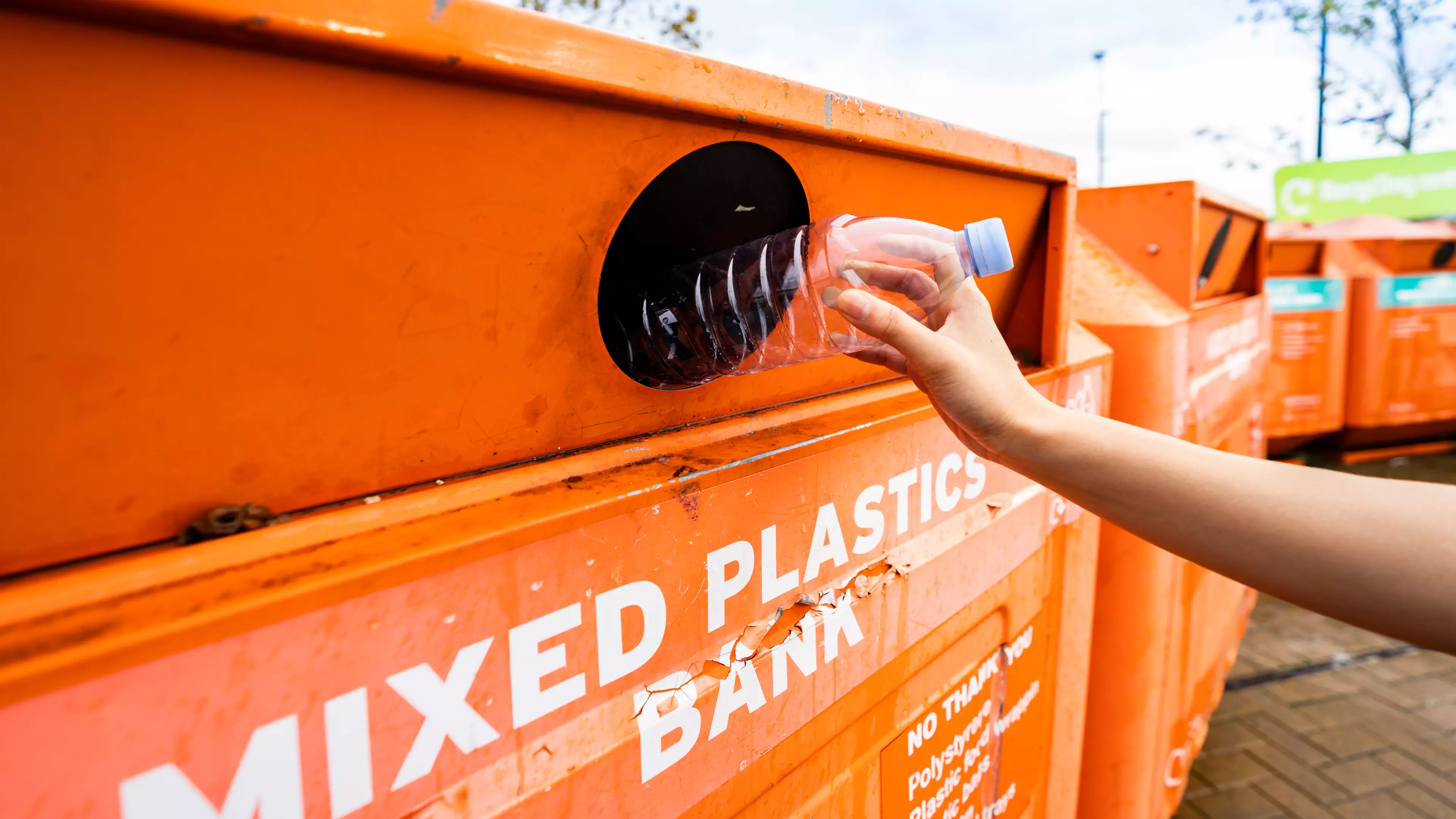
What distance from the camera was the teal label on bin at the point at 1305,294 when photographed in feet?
19.1

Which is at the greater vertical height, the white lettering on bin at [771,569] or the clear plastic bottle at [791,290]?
the clear plastic bottle at [791,290]

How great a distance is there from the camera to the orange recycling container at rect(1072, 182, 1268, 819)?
1906 millimetres

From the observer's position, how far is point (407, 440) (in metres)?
0.69

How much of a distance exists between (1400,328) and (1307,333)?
89cm

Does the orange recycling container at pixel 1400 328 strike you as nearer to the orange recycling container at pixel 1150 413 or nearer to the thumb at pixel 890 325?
the orange recycling container at pixel 1150 413

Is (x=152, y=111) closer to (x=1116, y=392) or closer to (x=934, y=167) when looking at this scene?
(x=934, y=167)

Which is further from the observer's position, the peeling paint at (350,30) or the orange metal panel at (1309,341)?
the orange metal panel at (1309,341)

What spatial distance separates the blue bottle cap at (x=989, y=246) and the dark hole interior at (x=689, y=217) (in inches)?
9.2

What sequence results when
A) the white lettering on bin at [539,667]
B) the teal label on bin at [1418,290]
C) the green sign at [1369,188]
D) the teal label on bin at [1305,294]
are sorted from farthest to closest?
the green sign at [1369,188] < the teal label on bin at [1418,290] < the teal label on bin at [1305,294] < the white lettering on bin at [539,667]

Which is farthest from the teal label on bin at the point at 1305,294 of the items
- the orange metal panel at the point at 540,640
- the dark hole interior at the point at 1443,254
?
the orange metal panel at the point at 540,640

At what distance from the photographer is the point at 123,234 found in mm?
496

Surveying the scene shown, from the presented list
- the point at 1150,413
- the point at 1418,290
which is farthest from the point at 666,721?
the point at 1418,290

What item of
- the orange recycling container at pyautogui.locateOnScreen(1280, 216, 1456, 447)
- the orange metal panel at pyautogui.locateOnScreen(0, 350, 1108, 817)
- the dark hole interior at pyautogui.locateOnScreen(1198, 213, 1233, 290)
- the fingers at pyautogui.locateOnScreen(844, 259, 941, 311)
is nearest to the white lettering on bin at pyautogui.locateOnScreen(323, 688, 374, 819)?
the orange metal panel at pyautogui.locateOnScreen(0, 350, 1108, 817)

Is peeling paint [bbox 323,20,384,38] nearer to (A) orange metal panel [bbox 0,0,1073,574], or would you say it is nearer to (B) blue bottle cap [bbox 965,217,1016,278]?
(A) orange metal panel [bbox 0,0,1073,574]
